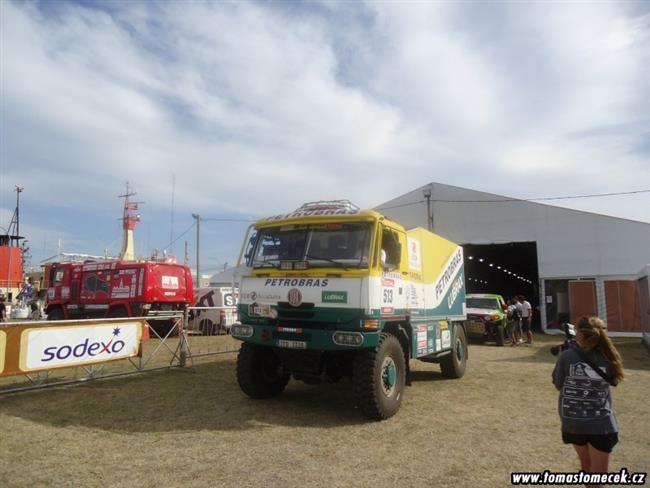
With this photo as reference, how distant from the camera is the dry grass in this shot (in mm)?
4945

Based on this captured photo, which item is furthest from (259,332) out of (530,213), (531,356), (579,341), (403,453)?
(530,213)

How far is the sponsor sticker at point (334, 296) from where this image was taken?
693 cm

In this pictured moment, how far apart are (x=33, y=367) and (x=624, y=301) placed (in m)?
22.6

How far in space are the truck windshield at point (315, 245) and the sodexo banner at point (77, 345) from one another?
3456 mm

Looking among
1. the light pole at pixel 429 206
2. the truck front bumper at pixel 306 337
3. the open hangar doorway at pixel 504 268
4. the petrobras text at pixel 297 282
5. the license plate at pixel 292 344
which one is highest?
the light pole at pixel 429 206

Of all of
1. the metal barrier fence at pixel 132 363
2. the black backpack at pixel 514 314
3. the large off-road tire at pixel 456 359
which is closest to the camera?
the metal barrier fence at pixel 132 363

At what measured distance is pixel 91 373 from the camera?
944 centimetres

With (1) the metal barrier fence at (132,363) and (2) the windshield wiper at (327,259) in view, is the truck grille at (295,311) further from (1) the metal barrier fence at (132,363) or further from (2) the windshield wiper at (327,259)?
(1) the metal barrier fence at (132,363)

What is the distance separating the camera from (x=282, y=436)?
6.24 metres

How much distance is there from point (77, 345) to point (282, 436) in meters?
4.66

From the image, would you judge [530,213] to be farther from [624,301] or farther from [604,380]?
[604,380]

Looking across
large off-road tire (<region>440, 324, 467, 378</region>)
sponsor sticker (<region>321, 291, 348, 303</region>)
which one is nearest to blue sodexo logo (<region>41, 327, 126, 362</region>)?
sponsor sticker (<region>321, 291, 348, 303</region>)

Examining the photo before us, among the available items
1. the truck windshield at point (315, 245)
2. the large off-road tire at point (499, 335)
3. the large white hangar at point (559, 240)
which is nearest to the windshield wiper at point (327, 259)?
the truck windshield at point (315, 245)

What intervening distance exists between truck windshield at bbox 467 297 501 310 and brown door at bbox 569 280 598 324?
18.4ft
